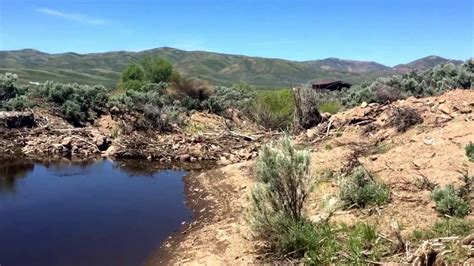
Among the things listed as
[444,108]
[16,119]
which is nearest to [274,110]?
[444,108]

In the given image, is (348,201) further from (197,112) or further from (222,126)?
(197,112)

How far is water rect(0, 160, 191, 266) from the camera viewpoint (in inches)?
419

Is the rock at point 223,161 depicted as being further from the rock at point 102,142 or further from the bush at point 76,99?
the bush at point 76,99

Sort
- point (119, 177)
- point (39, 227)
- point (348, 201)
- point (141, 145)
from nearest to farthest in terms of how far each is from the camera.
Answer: point (348, 201)
point (39, 227)
point (119, 177)
point (141, 145)

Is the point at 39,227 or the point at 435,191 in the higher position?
the point at 435,191

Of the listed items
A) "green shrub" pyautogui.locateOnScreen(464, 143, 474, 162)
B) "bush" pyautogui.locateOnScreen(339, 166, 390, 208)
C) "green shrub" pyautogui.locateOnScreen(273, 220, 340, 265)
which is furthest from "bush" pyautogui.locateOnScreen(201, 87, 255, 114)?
"green shrub" pyautogui.locateOnScreen(273, 220, 340, 265)

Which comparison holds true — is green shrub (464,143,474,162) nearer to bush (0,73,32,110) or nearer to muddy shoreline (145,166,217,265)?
muddy shoreline (145,166,217,265)

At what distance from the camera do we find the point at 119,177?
1919 cm

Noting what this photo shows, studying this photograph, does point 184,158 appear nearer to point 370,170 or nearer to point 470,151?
point 370,170

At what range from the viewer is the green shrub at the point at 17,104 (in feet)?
91.5

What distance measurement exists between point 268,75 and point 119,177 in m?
166

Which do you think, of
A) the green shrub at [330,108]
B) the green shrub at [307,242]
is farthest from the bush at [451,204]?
the green shrub at [330,108]

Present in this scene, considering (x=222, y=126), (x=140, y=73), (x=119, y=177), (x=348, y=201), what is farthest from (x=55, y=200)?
(x=140, y=73)

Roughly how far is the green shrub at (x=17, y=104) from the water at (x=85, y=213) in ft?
26.9
